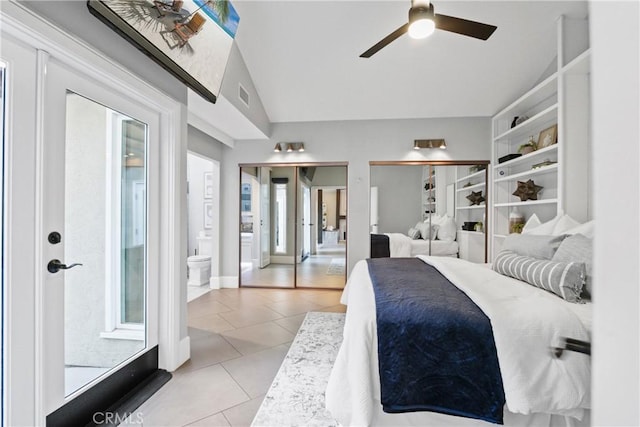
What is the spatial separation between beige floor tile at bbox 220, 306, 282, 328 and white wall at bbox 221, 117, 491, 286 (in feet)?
4.07

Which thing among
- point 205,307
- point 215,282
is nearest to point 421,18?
point 205,307

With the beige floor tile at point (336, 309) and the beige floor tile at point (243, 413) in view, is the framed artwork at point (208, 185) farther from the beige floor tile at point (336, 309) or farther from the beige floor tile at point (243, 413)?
the beige floor tile at point (243, 413)

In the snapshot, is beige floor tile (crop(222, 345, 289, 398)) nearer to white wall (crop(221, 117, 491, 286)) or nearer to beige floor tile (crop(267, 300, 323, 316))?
beige floor tile (crop(267, 300, 323, 316))

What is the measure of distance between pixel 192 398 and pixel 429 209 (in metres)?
3.81

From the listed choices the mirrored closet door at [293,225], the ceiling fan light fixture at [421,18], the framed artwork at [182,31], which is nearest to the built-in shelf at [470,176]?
the mirrored closet door at [293,225]

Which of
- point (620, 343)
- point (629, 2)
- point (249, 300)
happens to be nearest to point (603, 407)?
point (620, 343)

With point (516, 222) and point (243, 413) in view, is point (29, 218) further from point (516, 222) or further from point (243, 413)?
point (516, 222)

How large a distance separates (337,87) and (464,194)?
2.49 metres

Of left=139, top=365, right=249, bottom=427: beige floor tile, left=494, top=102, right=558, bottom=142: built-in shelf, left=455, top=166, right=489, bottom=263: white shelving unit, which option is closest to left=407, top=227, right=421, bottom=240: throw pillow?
left=455, top=166, right=489, bottom=263: white shelving unit

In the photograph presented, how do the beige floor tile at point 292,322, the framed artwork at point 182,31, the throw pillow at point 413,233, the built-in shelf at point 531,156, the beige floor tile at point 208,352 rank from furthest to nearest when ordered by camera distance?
the throw pillow at point 413,233 < the beige floor tile at point 292,322 < the built-in shelf at point 531,156 < the beige floor tile at point 208,352 < the framed artwork at point 182,31

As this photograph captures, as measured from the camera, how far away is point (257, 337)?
9.39 feet

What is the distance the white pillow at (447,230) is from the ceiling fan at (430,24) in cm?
283

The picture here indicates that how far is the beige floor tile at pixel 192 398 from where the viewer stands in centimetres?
173

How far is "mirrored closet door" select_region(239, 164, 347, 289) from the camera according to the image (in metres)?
4.82
